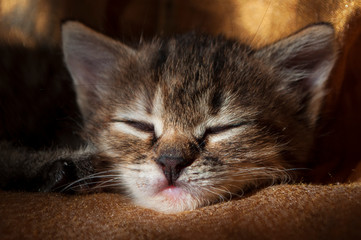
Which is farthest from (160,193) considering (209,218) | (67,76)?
(67,76)

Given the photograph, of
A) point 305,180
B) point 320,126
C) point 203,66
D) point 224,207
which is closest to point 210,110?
point 203,66

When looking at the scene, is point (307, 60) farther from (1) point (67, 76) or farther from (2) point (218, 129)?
(1) point (67, 76)

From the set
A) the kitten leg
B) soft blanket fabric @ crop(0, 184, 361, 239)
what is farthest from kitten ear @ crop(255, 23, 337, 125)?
the kitten leg

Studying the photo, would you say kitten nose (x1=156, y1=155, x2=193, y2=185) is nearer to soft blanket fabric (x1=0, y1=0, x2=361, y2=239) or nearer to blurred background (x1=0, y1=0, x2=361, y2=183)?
soft blanket fabric (x1=0, y1=0, x2=361, y2=239)

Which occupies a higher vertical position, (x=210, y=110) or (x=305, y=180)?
(x=210, y=110)

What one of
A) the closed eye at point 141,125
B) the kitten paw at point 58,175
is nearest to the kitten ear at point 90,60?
the closed eye at point 141,125

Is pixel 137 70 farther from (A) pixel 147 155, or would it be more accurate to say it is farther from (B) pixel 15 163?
(B) pixel 15 163
